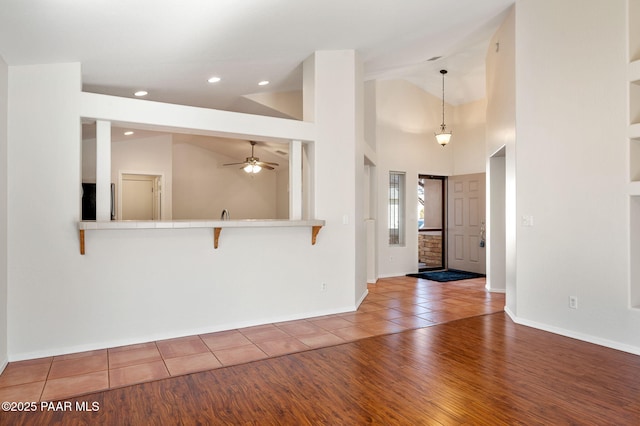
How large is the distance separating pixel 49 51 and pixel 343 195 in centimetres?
312

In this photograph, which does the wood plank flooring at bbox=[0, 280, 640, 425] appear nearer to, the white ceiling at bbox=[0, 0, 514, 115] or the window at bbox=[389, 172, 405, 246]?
the white ceiling at bbox=[0, 0, 514, 115]

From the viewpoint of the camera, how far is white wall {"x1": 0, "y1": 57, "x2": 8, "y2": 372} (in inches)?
119

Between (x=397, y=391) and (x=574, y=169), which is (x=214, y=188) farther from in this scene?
(x=397, y=391)

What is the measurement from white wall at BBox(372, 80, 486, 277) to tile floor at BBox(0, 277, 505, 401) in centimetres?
225

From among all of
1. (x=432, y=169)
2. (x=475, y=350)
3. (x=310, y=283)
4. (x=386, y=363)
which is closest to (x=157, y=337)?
(x=310, y=283)

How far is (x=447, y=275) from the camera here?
25.3 ft

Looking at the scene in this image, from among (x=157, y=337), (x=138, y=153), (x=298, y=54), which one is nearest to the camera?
(x=157, y=337)

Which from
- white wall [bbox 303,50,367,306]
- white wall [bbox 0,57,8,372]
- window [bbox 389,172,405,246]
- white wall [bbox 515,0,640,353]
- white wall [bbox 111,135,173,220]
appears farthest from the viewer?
window [bbox 389,172,405,246]

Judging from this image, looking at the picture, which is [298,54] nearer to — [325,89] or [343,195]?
[325,89]

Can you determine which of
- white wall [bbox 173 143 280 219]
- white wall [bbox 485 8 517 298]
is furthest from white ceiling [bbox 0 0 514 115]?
white wall [bbox 173 143 280 219]

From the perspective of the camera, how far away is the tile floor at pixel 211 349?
2826mm

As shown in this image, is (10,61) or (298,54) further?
(298,54)

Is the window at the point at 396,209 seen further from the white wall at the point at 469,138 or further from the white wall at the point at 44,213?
the white wall at the point at 44,213

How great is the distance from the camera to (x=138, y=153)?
7.33m
